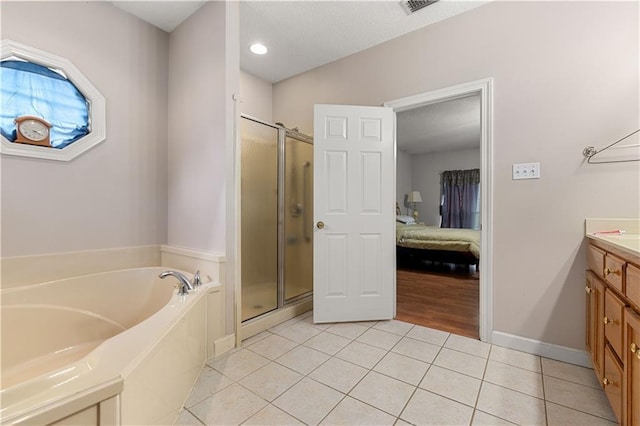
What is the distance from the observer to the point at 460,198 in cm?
682

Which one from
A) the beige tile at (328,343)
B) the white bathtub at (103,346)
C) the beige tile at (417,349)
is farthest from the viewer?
the beige tile at (328,343)

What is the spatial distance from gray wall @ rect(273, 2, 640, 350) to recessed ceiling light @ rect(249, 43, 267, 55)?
1.64 meters

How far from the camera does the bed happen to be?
416 centimetres

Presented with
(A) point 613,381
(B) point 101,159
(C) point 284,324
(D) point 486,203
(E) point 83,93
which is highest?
(E) point 83,93

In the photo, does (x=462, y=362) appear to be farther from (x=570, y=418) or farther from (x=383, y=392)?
(x=383, y=392)

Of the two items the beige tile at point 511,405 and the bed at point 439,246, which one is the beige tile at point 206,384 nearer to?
the beige tile at point 511,405

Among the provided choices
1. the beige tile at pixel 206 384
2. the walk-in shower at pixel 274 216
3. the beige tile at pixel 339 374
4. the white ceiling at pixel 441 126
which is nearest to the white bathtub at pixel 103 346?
the beige tile at pixel 206 384

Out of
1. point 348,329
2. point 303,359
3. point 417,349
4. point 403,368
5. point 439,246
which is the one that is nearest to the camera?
point 403,368

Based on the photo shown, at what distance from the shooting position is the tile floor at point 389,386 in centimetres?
133

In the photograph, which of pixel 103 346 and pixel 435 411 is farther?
pixel 435 411

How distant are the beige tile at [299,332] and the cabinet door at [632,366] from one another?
1705mm

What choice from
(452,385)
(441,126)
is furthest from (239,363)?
(441,126)

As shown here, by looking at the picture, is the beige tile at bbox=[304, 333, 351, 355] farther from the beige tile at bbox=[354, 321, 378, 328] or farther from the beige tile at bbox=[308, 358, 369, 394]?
the beige tile at bbox=[354, 321, 378, 328]

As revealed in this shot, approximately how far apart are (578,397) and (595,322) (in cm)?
41
